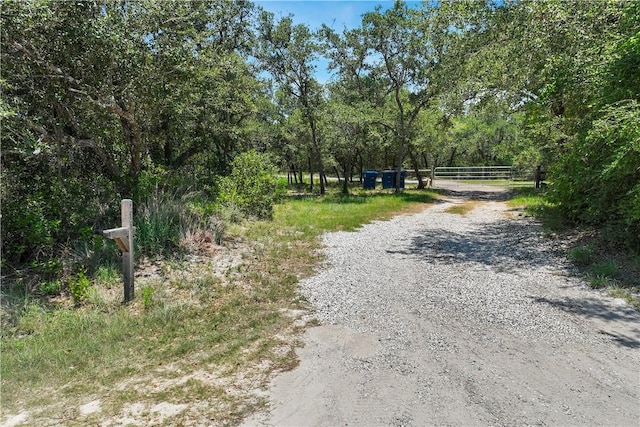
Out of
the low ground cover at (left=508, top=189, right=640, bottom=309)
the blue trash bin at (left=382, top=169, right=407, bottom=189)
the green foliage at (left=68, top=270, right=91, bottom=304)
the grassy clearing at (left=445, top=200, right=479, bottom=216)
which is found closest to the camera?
the green foliage at (left=68, top=270, right=91, bottom=304)

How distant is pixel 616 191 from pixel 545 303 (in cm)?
327

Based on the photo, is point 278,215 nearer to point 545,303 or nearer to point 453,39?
point 453,39

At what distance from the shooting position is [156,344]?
11.8 ft

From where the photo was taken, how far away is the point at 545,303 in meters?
4.49

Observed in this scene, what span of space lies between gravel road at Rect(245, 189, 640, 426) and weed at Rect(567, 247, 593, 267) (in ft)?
0.65

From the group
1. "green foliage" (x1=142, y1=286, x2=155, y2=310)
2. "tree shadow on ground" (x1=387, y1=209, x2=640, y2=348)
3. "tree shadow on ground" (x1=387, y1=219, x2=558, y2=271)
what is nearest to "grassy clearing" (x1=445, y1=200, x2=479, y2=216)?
"tree shadow on ground" (x1=387, y1=209, x2=640, y2=348)

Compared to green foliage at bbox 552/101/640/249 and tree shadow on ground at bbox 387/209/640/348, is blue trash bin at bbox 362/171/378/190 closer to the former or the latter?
tree shadow on ground at bbox 387/209/640/348

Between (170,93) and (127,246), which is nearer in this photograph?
(127,246)

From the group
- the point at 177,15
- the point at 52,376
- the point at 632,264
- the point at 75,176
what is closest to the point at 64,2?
the point at 177,15

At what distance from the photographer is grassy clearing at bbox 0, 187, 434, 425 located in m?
2.72

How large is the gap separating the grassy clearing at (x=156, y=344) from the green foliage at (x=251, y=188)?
362 cm

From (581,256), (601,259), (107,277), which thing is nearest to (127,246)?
(107,277)

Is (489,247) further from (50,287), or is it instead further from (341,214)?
(50,287)

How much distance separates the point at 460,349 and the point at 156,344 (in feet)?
9.06
